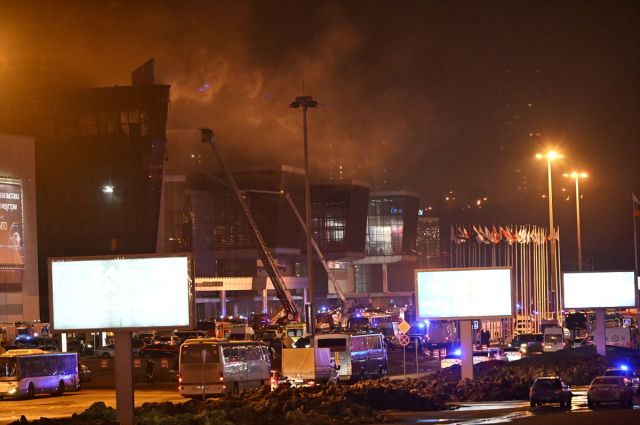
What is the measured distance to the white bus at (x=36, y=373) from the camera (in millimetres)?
39188

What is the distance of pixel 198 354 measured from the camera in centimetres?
3506

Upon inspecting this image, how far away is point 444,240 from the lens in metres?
194

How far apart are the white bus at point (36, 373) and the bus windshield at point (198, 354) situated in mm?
9410

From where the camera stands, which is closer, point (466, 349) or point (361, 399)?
point (361, 399)

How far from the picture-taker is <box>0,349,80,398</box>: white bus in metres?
39.2

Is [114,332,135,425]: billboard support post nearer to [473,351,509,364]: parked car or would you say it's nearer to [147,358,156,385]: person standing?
[147,358,156,385]: person standing

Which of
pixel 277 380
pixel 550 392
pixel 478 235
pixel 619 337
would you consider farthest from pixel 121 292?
pixel 478 235

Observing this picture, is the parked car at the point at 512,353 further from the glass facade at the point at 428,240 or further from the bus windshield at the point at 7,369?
the glass facade at the point at 428,240

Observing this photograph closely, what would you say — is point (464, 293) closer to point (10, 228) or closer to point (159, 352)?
point (159, 352)

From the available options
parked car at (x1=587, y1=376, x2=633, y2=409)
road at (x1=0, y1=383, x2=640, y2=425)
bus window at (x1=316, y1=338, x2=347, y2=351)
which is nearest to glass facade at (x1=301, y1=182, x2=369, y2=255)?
bus window at (x1=316, y1=338, x2=347, y2=351)

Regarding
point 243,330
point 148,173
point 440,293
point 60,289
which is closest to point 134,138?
point 148,173

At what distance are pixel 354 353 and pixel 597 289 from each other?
13949 millimetres

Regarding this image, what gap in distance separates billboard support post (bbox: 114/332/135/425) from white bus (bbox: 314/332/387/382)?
21.8 m

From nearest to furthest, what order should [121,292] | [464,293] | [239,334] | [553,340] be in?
[121,292] → [464,293] → [553,340] → [239,334]
